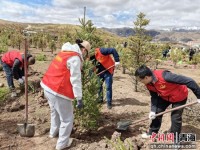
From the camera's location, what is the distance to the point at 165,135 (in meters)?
5.13

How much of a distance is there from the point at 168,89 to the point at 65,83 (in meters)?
1.69

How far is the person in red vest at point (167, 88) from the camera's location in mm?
4461

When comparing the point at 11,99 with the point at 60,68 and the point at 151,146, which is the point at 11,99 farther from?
the point at 151,146

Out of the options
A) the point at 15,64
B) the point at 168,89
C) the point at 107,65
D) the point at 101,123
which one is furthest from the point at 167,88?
the point at 15,64

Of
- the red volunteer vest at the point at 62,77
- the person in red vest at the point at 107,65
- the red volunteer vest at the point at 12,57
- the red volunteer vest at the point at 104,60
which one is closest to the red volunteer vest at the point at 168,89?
the red volunteer vest at the point at 62,77

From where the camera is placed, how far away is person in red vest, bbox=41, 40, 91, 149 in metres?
4.46

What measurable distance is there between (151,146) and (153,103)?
0.76 meters

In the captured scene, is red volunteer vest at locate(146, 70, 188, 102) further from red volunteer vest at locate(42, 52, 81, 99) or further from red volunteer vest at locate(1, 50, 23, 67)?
red volunteer vest at locate(1, 50, 23, 67)

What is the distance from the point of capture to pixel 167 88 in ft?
15.5

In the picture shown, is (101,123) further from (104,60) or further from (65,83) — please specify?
(65,83)

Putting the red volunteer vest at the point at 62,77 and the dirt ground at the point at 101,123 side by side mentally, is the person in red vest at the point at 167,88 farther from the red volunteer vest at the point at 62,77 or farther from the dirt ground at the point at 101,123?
the red volunteer vest at the point at 62,77

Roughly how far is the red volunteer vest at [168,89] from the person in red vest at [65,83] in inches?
49.6

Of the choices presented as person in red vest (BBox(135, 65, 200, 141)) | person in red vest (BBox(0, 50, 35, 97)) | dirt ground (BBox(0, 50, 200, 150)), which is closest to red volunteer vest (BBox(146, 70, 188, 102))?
person in red vest (BBox(135, 65, 200, 141))

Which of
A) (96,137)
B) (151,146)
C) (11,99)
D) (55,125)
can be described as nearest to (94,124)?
(96,137)
